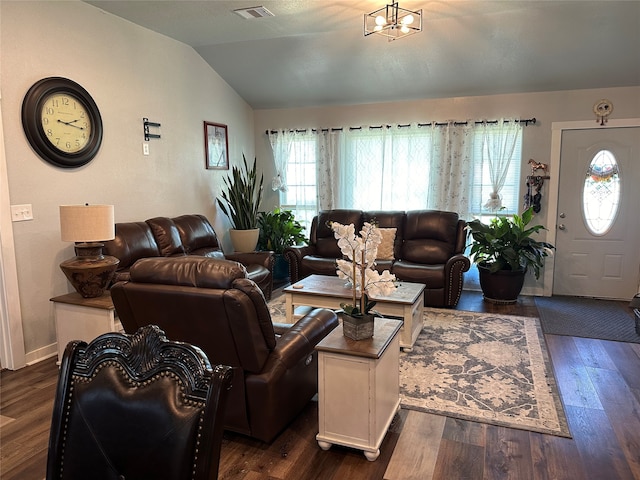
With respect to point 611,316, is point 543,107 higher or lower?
higher

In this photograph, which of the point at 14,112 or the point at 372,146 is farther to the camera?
the point at 372,146

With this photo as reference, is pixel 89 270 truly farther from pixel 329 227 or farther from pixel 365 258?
pixel 329 227

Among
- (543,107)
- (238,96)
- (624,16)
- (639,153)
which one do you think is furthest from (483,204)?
(238,96)

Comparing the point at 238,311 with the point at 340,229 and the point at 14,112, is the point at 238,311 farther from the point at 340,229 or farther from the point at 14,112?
the point at 14,112

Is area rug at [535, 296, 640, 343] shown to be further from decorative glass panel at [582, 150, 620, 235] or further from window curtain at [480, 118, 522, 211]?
window curtain at [480, 118, 522, 211]

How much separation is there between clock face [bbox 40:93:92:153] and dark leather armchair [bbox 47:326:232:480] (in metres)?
3.01

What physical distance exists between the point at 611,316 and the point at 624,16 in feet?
9.25

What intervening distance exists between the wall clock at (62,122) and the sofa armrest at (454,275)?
3.61 meters

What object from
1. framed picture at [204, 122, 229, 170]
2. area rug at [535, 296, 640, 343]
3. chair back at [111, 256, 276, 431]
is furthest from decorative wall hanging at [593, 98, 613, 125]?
chair back at [111, 256, 276, 431]

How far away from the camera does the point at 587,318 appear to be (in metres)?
4.48

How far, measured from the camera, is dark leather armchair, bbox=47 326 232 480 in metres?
1.02

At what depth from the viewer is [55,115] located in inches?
141

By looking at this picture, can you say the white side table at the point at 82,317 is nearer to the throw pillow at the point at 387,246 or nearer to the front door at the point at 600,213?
the throw pillow at the point at 387,246

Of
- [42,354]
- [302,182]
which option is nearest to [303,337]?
[42,354]
